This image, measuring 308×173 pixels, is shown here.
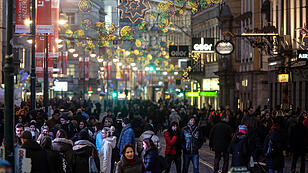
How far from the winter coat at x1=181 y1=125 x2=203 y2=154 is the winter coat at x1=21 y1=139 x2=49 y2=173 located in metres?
7.45

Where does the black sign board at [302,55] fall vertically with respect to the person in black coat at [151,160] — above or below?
above

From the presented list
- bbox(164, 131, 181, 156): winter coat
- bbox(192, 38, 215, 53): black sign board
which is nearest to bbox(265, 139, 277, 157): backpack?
bbox(164, 131, 181, 156): winter coat

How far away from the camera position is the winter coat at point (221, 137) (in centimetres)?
2012

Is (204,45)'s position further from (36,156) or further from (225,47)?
(36,156)

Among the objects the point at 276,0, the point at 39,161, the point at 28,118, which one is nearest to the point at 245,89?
→ the point at 276,0

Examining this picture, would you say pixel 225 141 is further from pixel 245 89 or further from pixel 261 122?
pixel 245 89

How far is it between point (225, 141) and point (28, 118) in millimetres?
11363

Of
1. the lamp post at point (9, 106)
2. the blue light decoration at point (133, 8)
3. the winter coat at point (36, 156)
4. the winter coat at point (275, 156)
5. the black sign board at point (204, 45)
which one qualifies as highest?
the blue light decoration at point (133, 8)

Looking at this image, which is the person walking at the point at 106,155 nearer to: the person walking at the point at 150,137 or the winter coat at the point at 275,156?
the person walking at the point at 150,137

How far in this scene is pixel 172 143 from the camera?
1912cm

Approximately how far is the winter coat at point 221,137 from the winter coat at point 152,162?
6.23 meters

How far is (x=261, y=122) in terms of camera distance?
81.6ft

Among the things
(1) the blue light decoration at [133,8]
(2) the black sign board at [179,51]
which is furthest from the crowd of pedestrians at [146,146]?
(2) the black sign board at [179,51]

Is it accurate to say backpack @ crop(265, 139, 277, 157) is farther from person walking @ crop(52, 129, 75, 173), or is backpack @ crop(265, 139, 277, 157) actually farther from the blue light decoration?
the blue light decoration
